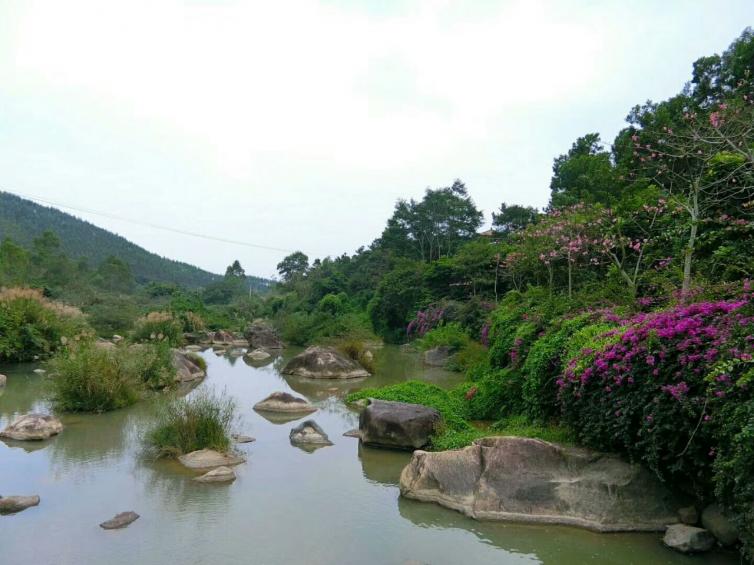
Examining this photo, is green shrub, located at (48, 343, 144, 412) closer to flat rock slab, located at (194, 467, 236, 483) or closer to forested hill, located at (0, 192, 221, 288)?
flat rock slab, located at (194, 467, 236, 483)

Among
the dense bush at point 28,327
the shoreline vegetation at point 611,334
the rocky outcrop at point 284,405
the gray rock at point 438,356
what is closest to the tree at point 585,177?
the shoreline vegetation at point 611,334

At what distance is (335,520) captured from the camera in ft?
22.4

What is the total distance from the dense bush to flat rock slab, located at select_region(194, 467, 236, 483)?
12.3m

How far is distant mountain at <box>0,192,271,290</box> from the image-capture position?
237 feet

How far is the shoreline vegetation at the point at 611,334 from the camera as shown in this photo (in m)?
5.66

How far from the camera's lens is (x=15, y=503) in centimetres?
684

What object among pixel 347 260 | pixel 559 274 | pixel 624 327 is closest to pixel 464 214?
pixel 347 260

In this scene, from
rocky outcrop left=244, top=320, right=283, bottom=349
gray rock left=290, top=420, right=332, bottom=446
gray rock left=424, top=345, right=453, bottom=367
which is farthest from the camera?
rocky outcrop left=244, top=320, right=283, bottom=349

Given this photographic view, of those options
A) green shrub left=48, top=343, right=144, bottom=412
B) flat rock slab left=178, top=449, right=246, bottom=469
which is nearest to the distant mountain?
green shrub left=48, top=343, right=144, bottom=412

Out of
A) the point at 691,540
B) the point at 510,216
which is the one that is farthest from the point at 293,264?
the point at 691,540

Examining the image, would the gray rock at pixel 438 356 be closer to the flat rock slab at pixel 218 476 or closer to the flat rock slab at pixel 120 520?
the flat rock slab at pixel 218 476

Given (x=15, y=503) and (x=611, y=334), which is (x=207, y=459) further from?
(x=611, y=334)

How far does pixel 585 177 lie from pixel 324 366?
57.9ft

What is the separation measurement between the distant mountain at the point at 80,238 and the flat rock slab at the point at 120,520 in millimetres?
67902
